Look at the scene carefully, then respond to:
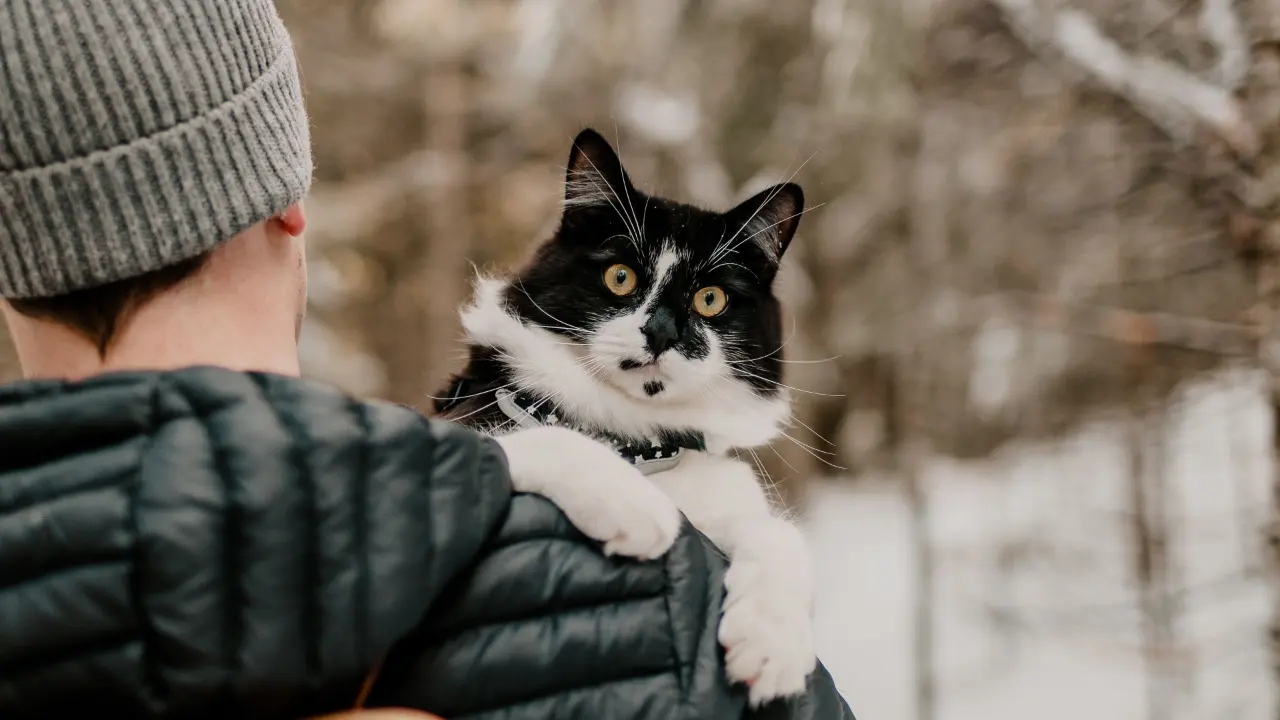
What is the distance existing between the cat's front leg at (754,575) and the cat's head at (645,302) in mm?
137

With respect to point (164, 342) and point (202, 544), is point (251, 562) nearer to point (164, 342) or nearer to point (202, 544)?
point (202, 544)

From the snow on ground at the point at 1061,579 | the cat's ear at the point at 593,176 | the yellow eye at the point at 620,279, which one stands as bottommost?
A: the snow on ground at the point at 1061,579

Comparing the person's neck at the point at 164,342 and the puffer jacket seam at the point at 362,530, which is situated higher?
the person's neck at the point at 164,342

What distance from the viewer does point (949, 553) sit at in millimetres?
4547

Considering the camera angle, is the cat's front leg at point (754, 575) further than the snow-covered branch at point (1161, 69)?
No

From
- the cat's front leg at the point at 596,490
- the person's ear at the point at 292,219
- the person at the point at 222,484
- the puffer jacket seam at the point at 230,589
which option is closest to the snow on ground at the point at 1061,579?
the cat's front leg at the point at 596,490

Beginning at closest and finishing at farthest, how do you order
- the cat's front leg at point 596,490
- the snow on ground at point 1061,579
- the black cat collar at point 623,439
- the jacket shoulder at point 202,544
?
the jacket shoulder at point 202,544 < the cat's front leg at point 596,490 < the black cat collar at point 623,439 < the snow on ground at point 1061,579

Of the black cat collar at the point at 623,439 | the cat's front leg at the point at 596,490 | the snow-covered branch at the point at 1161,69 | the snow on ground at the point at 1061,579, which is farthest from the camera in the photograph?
the snow on ground at the point at 1061,579

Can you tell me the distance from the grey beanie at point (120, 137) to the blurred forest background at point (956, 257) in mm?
965

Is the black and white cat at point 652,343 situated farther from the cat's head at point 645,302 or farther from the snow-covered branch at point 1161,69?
the snow-covered branch at point 1161,69

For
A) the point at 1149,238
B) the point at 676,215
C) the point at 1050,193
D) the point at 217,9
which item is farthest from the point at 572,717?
the point at 1050,193

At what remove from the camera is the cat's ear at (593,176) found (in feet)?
4.67

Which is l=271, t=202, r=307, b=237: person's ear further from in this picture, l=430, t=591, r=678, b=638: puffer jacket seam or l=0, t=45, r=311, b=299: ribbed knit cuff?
l=430, t=591, r=678, b=638: puffer jacket seam

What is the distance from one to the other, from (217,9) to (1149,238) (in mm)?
2983
